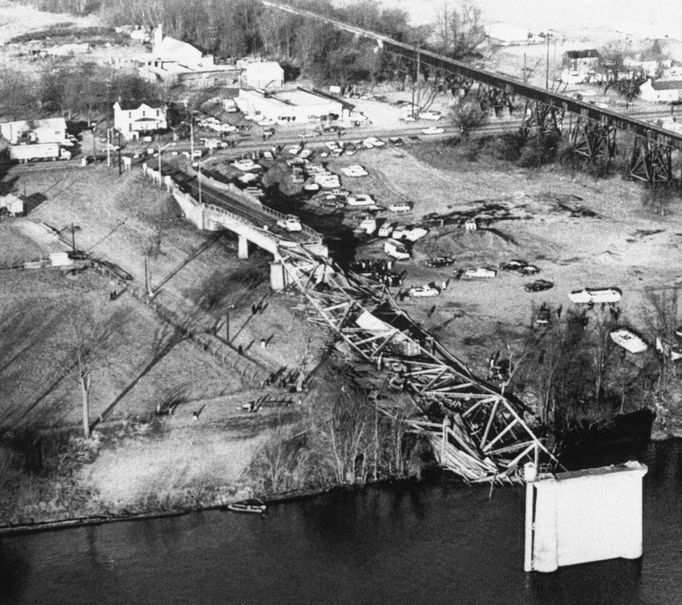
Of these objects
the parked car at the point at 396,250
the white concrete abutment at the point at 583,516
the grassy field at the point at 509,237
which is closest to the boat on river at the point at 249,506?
the white concrete abutment at the point at 583,516

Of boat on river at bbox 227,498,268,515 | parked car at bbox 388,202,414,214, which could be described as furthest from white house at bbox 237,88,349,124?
boat on river at bbox 227,498,268,515

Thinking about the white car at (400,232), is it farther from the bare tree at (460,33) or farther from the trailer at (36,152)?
the bare tree at (460,33)

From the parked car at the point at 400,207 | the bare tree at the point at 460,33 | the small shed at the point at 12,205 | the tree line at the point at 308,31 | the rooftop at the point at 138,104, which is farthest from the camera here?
the bare tree at the point at 460,33

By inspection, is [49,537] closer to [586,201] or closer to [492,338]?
[492,338]

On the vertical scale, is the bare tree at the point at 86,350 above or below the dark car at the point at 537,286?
below

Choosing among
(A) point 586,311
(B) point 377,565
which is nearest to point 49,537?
(B) point 377,565

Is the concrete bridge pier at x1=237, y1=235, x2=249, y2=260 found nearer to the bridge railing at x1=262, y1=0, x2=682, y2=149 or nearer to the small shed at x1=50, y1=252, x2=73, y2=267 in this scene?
the small shed at x1=50, y1=252, x2=73, y2=267

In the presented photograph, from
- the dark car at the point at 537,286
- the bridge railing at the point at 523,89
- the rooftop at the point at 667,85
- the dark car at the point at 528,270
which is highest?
the bridge railing at the point at 523,89
